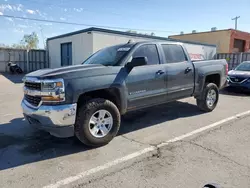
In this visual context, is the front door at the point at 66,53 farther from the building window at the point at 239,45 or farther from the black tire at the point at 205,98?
the building window at the point at 239,45

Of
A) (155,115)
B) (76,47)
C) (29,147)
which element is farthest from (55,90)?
(76,47)

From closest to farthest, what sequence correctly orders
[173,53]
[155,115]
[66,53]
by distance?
[173,53], [155,115], [66,53]

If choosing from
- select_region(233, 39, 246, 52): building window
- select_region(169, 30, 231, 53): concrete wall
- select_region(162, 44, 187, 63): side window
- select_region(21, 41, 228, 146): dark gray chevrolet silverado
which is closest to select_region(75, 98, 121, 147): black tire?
select_region(21, 41, 228, 146): dark gray chevrolet silverado

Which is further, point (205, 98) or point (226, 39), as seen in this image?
point (226, 39)

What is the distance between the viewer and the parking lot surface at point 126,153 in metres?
2.92

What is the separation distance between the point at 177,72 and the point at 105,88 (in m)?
2.11

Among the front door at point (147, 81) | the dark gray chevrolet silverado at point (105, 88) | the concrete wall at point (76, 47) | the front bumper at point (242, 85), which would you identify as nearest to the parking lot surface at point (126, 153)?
the dark gray chevrolet silverado at point (105, 88)

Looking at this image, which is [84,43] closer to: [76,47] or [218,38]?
[76,47]

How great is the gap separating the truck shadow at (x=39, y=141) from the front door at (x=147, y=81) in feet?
2.45

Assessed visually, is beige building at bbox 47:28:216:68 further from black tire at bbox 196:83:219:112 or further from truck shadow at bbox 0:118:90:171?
truck shadow at bbox 0:118:90:171

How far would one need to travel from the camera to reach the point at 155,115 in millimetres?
5926

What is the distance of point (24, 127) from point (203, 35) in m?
28.5

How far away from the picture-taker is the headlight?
340cm

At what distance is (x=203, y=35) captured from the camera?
28859mm
